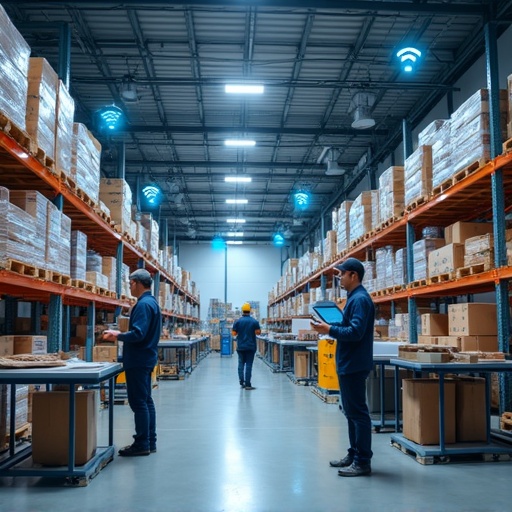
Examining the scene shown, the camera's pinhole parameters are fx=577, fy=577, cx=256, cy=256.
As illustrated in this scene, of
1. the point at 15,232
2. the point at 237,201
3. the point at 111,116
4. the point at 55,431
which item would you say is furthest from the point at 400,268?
the point at 237,201

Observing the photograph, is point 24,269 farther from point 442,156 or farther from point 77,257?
point 442,156

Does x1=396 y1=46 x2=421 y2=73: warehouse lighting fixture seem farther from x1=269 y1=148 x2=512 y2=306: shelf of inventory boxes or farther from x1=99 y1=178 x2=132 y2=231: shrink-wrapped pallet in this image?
x1=99 y1=178 x2=132 y2=231: shrink-wrapped pallet

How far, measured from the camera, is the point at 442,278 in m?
7.91

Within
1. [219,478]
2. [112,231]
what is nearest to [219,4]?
[112,231]

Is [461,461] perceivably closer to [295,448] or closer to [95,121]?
[295,448]

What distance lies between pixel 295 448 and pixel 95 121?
11294 millimetres

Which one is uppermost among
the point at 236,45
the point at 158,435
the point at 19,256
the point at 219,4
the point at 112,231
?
the point at 236,45

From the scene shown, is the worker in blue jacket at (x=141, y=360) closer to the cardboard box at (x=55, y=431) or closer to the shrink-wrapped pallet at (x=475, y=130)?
the cardboard box at (x=55, y=431)

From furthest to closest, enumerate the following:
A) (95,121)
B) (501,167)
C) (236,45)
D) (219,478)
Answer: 1. (95,121)
2. (236,45)
3. (501,167)
4. (219,478)

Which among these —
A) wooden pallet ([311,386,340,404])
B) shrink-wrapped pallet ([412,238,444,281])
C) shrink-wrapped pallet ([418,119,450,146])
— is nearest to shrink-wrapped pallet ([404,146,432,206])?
shrink-wrapped pallet ([418,119,450,146])

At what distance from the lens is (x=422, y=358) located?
5188 millimetres

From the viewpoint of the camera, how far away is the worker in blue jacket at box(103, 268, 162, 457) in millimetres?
5289

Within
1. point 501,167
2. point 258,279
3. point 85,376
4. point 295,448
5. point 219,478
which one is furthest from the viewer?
point 258,279

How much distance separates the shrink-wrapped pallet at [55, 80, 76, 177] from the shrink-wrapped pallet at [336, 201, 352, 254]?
23.0 feet
